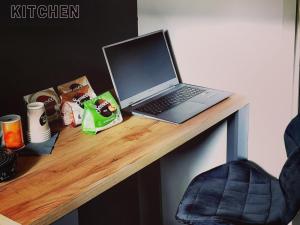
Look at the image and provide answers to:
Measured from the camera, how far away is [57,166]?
5.06ft

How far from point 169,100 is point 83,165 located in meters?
0.66

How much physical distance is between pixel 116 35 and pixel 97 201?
787 mm

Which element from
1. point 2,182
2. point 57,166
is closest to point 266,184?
point 57,166

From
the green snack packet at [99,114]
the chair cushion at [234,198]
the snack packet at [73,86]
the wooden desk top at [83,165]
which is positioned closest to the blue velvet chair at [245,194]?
the chair cushion at [234,198]

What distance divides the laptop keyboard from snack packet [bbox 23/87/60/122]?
0.33m

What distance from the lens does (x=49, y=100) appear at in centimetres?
187

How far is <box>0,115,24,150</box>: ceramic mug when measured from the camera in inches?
64.5

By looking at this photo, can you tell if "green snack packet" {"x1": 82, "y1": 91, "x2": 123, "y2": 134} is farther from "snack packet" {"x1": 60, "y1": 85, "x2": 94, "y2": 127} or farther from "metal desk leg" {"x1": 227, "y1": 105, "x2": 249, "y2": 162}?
"metal desk leg" {"x1": 227, "y1": 105, "x2": 249, "y2": 162}

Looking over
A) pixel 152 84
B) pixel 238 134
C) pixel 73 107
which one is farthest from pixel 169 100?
pixel 73 107

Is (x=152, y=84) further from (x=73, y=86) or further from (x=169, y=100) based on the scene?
(x=73, y=86)

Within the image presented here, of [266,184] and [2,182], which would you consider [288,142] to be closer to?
[266,184]

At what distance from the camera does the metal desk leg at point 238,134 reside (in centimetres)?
210

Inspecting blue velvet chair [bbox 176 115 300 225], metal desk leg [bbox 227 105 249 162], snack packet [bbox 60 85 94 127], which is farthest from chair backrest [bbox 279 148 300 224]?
snack packet [bbox 60 85 94 127]

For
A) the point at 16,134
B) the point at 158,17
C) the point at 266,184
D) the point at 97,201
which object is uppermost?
the point at 158,17
